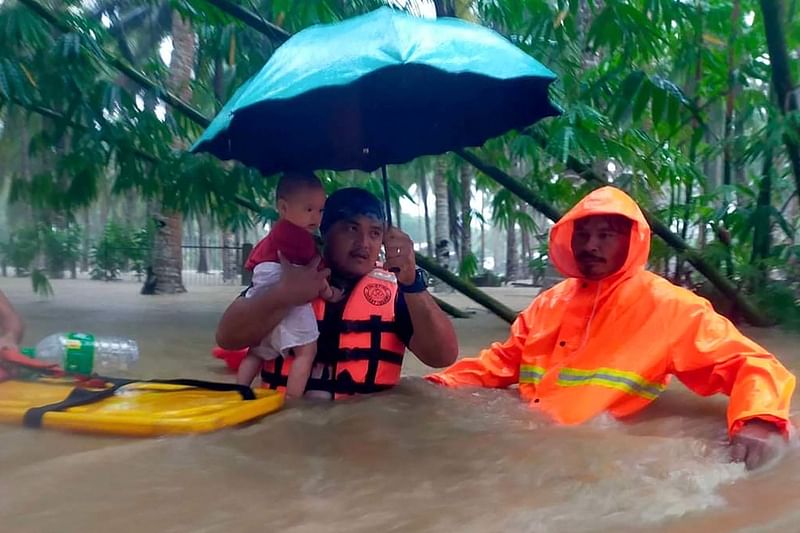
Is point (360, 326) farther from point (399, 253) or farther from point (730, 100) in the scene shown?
point (730, 100)

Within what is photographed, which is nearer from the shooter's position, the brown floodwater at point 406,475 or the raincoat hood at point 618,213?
the brown floodwater at point 406,475

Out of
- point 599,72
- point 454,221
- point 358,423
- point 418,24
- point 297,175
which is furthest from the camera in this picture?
point 454,221

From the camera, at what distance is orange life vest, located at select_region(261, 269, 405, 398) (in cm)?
337

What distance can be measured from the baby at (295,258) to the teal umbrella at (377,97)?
0.37 m

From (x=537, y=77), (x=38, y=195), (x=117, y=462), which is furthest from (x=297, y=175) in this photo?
(x=38, y=195)

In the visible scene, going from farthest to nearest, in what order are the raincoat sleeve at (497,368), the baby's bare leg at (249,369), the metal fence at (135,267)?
the metal fence at (135,267), the raincoat sleeve at (497,368), the baby's bare leg at (249,369)

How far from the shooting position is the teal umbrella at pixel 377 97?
2.57 m

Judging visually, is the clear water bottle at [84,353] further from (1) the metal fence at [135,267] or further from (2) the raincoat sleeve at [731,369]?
(1) the metal fence at [135,267]

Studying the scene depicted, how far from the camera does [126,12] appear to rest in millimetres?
17594

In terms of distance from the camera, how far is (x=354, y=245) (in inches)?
134

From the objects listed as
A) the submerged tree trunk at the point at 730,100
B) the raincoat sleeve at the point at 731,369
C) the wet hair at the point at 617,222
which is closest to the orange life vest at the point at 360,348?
the wet hair at the point at 617,222

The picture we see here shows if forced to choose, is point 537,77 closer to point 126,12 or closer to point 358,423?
point 358,423

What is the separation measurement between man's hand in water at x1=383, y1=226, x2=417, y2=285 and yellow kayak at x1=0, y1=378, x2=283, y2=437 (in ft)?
2.44

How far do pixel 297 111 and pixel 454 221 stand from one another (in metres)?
15.4
